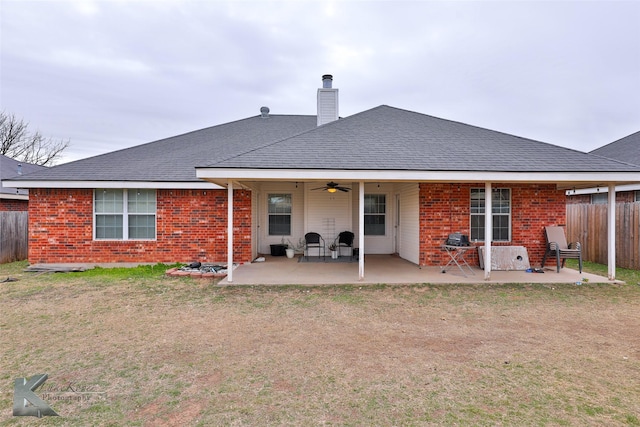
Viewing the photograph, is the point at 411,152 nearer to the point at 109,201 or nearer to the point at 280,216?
the point at 280,216

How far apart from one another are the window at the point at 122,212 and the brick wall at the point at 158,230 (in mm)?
177

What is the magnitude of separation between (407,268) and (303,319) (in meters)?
4.78

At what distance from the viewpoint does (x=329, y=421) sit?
270 cm

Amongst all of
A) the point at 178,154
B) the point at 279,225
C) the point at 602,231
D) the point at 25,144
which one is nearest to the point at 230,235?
the point at 279,225

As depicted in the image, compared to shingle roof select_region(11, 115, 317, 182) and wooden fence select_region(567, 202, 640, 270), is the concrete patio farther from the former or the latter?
shingle roof select_region(11, 115, 317, 182)

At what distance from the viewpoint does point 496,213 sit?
9578 millimetres

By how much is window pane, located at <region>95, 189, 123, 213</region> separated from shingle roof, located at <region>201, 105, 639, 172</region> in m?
4.52

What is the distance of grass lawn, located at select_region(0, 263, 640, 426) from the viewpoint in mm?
2846

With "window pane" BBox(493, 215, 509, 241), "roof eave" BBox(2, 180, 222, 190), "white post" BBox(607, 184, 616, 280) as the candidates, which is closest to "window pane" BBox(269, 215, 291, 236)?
"roof eave" BBox(2, 180, 222, 190)

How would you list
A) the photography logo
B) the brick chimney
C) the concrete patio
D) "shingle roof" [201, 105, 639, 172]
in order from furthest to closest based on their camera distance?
the brick chimney
the concrete patio
"shingle roof" [201, 105, 639, 172]
the photography logo

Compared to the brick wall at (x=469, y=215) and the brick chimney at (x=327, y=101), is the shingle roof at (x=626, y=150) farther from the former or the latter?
the brick chimney at (x=327, y=101)

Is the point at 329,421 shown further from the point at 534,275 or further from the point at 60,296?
the point at 534,275

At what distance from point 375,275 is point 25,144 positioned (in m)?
35.5

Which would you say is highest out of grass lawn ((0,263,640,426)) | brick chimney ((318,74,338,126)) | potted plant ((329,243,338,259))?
brick chimney ((318,74,338,126))
